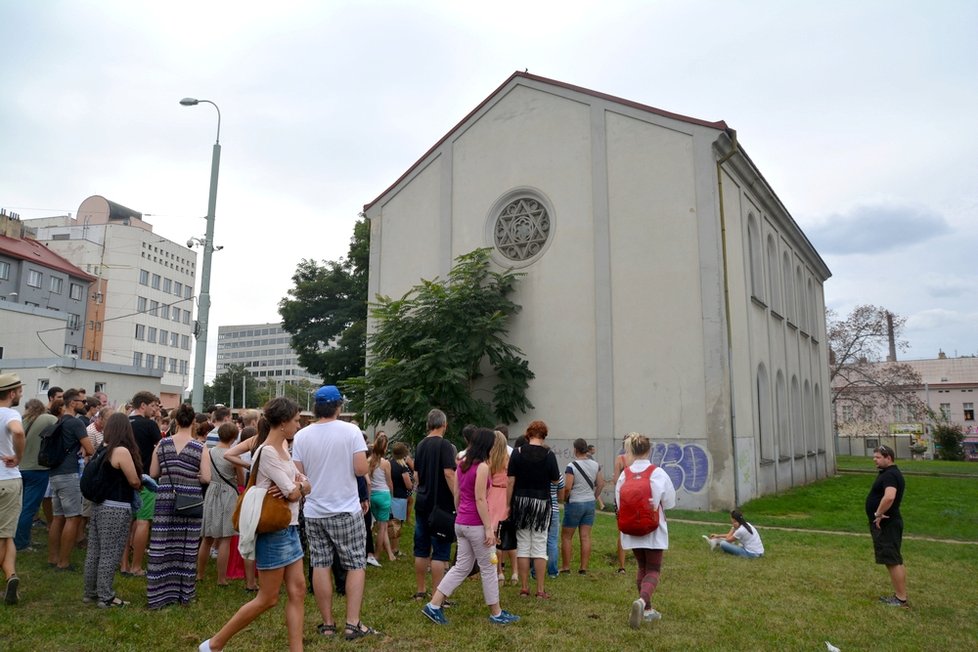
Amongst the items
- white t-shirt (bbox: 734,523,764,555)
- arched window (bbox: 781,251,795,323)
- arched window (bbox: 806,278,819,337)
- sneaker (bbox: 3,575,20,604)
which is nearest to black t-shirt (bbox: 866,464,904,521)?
white t-shirt (bbox: 734,523,764,555)

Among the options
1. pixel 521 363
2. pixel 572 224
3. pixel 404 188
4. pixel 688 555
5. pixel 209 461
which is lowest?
pixel 688 555

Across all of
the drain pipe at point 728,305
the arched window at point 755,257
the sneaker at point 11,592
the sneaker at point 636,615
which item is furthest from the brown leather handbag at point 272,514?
the arched window at point 755,257

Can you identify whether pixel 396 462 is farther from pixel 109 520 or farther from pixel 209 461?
pixel 109 520

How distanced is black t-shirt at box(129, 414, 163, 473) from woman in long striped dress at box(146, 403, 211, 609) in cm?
47

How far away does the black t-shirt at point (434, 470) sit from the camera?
262 inches

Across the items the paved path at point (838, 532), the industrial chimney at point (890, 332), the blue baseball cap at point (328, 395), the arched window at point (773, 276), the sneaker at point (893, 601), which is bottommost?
the paved path at point (838, 532)

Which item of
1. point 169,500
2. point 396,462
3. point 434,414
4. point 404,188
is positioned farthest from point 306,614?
point 404,188

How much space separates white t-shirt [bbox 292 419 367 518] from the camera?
17.5 ft

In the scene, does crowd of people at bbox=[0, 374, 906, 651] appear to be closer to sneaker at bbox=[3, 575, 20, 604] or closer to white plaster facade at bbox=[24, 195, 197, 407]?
sneaker at bbox=[3, 575, 20, 604]

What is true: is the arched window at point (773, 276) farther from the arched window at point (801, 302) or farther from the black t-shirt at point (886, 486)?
the black t-shirt at point (886, 486)

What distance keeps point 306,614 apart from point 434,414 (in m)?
2.21

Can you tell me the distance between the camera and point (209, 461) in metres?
6.82

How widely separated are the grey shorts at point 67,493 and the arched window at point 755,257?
721 inches

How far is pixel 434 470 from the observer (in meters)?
6.70
